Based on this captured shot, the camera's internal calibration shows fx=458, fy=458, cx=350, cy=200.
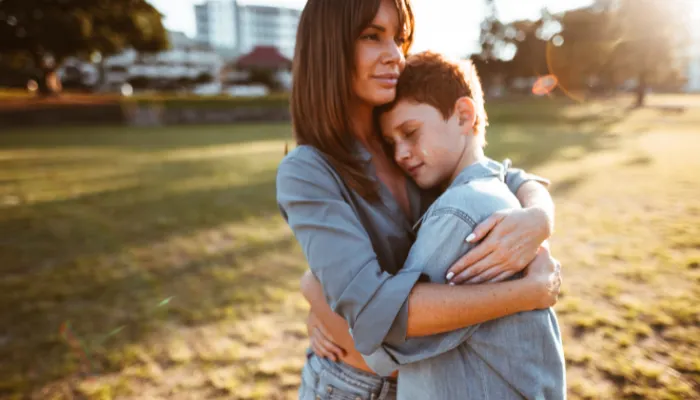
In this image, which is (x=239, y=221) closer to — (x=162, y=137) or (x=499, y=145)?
(x=499, y=145)

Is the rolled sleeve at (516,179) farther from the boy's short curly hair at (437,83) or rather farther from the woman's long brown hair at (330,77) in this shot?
the woman's long brown hair at (330,77)

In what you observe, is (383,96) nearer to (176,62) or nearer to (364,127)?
A: (364,127)

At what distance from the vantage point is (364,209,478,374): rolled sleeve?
→ 123cm

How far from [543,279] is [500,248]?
0.52 ft

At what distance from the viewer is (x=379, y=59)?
1.52 meters

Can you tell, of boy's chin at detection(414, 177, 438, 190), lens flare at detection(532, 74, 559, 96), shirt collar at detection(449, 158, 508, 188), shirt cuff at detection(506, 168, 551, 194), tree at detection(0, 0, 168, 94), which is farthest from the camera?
lens flare at detection(532, 74, 559, 96)

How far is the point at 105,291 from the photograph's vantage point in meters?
4.58

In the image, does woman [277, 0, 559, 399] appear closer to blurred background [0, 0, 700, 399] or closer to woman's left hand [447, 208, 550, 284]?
woman's left hand [447, 208, 550, 284]

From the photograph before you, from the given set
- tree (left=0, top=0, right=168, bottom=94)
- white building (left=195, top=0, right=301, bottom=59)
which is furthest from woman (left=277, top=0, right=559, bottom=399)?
white building (left=195, top=0, right=301, bottom=59)

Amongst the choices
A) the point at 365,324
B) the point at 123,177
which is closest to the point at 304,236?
the point at 365,324

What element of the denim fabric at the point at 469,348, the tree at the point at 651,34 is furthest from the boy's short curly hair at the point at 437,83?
the tree at the point at 651,34

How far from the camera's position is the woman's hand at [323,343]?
1.53 m

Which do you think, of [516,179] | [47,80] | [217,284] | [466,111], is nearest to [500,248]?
[466,111]

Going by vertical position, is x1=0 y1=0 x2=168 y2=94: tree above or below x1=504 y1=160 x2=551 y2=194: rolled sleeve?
above
